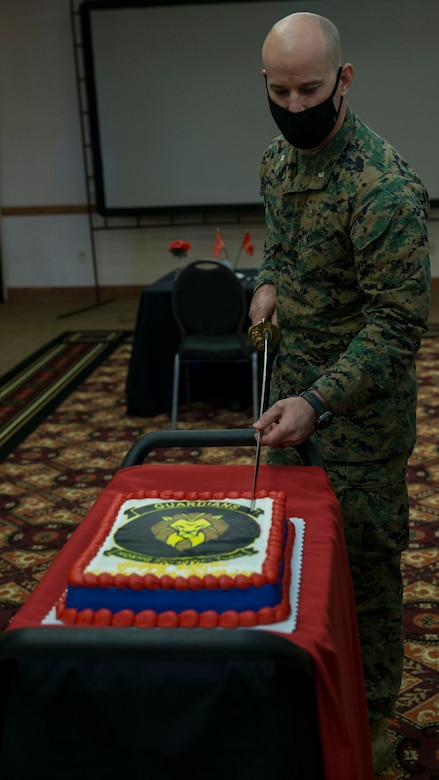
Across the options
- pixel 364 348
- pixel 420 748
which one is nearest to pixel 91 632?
pixel 364 348

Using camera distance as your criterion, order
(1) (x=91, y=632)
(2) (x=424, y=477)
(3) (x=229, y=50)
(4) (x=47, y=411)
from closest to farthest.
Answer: (1) (x=91, y=632) → (2) (x=424, y=477) → (4) (x=47, y=411) → (3) (x=229, y=50)

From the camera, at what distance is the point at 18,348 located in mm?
6441

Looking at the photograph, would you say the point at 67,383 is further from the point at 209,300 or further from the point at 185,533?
the point at 185,533

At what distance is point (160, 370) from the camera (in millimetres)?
4750

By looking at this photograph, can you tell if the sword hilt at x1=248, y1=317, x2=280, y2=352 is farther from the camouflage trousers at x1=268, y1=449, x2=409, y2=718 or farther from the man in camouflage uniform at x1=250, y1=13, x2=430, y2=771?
the camouflage trousers at x1=268, y1=449, x2=409, y2=718

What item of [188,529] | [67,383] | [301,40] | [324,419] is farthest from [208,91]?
[188,529]

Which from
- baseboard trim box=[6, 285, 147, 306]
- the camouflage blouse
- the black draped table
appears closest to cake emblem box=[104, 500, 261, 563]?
the camouflage blouse

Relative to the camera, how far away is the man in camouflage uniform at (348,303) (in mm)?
1450

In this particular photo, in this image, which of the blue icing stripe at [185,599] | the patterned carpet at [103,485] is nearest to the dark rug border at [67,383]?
the patterned carpet at [103,485]

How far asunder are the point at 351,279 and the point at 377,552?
1.80ft

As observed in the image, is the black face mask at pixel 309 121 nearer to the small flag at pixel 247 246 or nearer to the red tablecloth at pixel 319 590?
the red tablecloth at pixel 319 590

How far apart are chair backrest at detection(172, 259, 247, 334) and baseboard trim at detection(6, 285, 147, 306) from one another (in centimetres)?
382

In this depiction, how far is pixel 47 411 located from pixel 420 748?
3.29 m

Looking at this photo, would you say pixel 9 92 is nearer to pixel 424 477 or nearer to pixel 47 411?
pixel 47 411
